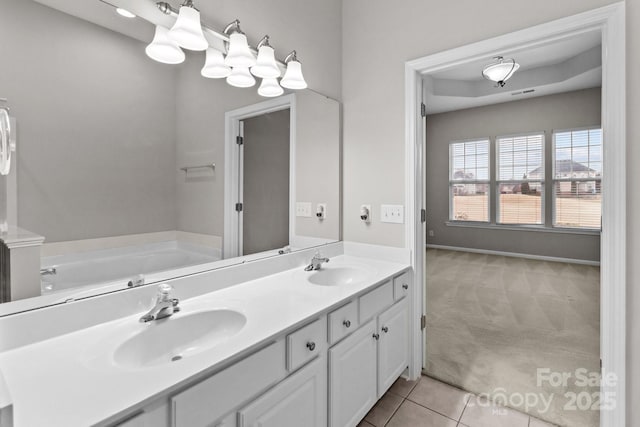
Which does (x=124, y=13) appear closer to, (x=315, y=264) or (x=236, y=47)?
(x=236, y=47)

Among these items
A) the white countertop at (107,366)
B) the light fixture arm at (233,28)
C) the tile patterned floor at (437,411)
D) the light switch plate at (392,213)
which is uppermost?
the light fixture arm at (233,28)

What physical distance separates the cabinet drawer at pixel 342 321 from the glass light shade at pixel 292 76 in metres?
1.29

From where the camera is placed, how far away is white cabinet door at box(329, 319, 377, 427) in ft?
4.31

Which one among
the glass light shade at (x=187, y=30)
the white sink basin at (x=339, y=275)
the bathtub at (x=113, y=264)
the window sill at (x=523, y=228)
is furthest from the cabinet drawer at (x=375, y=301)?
the window sill at (x=523, y=228)

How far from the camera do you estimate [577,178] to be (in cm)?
519

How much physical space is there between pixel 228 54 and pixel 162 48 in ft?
1.02

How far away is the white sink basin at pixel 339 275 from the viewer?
1865 millimetres

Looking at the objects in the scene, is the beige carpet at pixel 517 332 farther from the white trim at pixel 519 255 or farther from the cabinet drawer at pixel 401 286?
the cabinet drawer at pixel 401 286

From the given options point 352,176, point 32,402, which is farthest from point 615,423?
point 32,402

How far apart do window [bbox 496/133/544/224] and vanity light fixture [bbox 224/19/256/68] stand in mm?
5730

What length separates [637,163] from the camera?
140cm

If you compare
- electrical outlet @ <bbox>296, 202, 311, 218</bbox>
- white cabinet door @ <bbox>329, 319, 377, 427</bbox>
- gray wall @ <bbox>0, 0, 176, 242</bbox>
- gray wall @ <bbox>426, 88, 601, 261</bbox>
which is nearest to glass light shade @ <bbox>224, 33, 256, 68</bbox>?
gray wall @ <bbox>0, 0, 176, 242</bbox>

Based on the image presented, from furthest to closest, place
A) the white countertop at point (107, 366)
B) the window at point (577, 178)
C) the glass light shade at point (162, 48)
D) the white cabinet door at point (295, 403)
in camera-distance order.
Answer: the window at point (577, 178) → the glass light shade at point (162, 48) → the white cabinet door at point (295, 403) → the white countertop at point (107, 366)

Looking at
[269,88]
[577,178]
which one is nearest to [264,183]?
[269,88]
